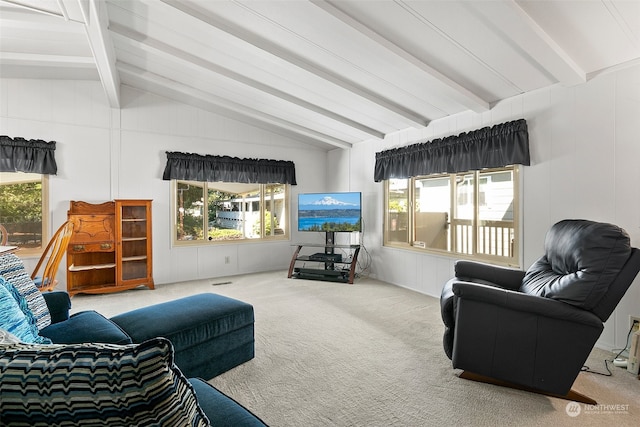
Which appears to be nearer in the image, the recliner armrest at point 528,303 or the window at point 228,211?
the recliner armrest at point 528,303

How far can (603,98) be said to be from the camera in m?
2.81

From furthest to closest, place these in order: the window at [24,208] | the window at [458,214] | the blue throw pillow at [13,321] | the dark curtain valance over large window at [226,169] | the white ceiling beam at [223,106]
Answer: the dark curtain valance over large window at [226,169], the white ceiling beam at [223,106], the window at [24,208], the window at [458,214], the blue throw pillow at [13,321]

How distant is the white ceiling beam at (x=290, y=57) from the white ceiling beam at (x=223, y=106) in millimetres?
1789

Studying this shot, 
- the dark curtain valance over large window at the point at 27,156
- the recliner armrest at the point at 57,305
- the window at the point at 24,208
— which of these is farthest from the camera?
the window at the point at 24,208

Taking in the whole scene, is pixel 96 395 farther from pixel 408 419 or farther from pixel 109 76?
pixel 109 76

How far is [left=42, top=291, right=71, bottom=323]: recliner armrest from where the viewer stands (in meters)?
2.18

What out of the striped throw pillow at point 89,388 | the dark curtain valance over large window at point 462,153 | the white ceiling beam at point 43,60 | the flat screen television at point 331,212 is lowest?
the striped throw pillow at point 89,388

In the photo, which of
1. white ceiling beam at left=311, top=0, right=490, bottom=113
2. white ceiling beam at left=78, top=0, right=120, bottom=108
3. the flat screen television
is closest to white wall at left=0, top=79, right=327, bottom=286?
white ceiling beam at left=78, top=0, right=120, bottom=108

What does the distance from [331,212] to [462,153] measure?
2234mm

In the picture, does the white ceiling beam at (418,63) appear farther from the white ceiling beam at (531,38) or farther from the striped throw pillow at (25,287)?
the striped throw pillow at (25,287)

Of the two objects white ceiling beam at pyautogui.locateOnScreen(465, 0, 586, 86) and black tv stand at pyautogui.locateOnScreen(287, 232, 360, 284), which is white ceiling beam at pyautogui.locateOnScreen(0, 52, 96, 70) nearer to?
black tv stand at pyautogui.locateOnScreen(287, 232, 360, 284)

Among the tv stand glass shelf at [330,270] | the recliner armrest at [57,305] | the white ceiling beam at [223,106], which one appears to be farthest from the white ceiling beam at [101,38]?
the tv stand glass shelf at [330,270]

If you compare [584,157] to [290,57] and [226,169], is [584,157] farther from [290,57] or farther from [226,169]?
[226,169]

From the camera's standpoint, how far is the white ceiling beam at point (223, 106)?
4.38 metres
